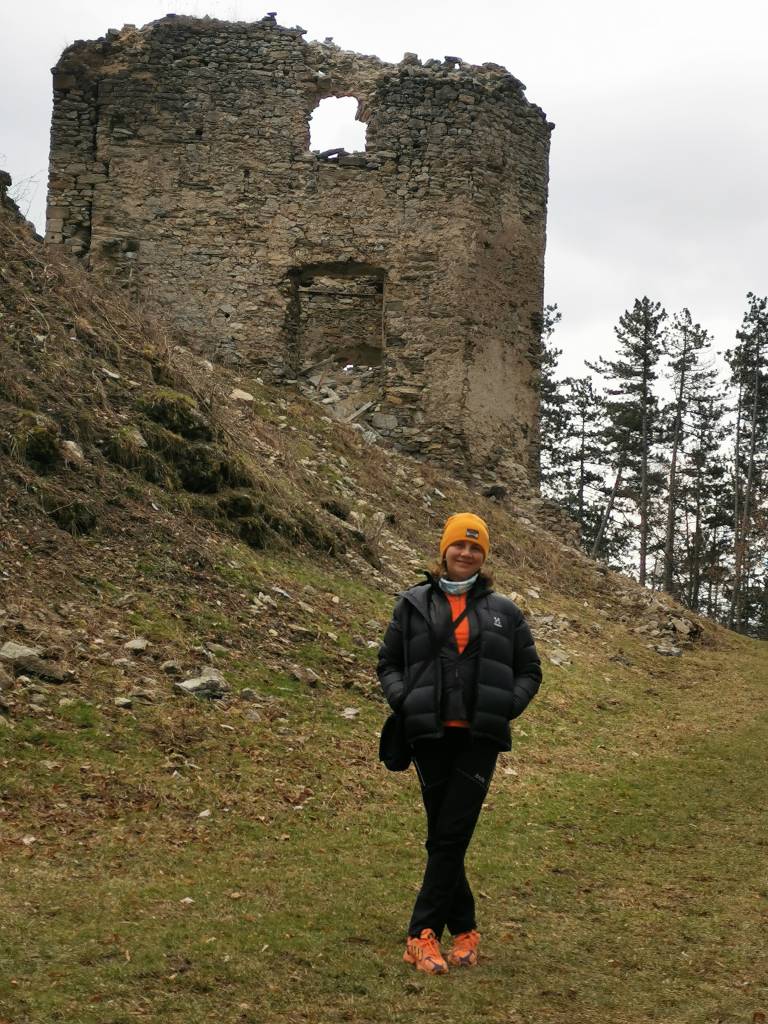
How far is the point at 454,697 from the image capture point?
5258 mm

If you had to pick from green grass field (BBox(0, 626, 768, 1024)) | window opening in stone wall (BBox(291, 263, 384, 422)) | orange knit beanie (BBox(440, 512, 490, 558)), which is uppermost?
window opening in stone wall (BBox(291, 263, 384, 422))

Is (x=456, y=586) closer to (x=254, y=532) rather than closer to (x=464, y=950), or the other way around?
(x=464, y=950)

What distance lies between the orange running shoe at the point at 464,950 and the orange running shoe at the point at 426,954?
0.10 metres

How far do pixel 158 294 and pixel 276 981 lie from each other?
50.8 feet

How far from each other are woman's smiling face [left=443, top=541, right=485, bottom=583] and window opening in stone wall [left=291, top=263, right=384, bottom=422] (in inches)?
534

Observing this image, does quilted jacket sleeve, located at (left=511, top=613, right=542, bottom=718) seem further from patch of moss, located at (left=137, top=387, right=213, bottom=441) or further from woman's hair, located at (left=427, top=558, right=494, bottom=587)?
patch of moss, located at (left=137, top=387, right=213, bottom=441)

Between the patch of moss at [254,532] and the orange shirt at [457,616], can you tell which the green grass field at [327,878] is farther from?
the patch of moss at [254,532]

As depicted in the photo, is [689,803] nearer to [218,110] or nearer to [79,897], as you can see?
[79,897]

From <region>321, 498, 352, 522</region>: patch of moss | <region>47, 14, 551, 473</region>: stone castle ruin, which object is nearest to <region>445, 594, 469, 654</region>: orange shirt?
<region>321, 498, 352, 522</region>: patch of moss

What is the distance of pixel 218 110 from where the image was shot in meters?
19.4

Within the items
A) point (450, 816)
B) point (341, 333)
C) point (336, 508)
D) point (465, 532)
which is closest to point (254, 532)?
point (336, 508)

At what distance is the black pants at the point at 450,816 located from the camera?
5156 mm

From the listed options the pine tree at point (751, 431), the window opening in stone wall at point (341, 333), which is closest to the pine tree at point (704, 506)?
the pine tree at point (751, 431)

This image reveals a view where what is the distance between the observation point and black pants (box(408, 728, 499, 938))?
5.16m
